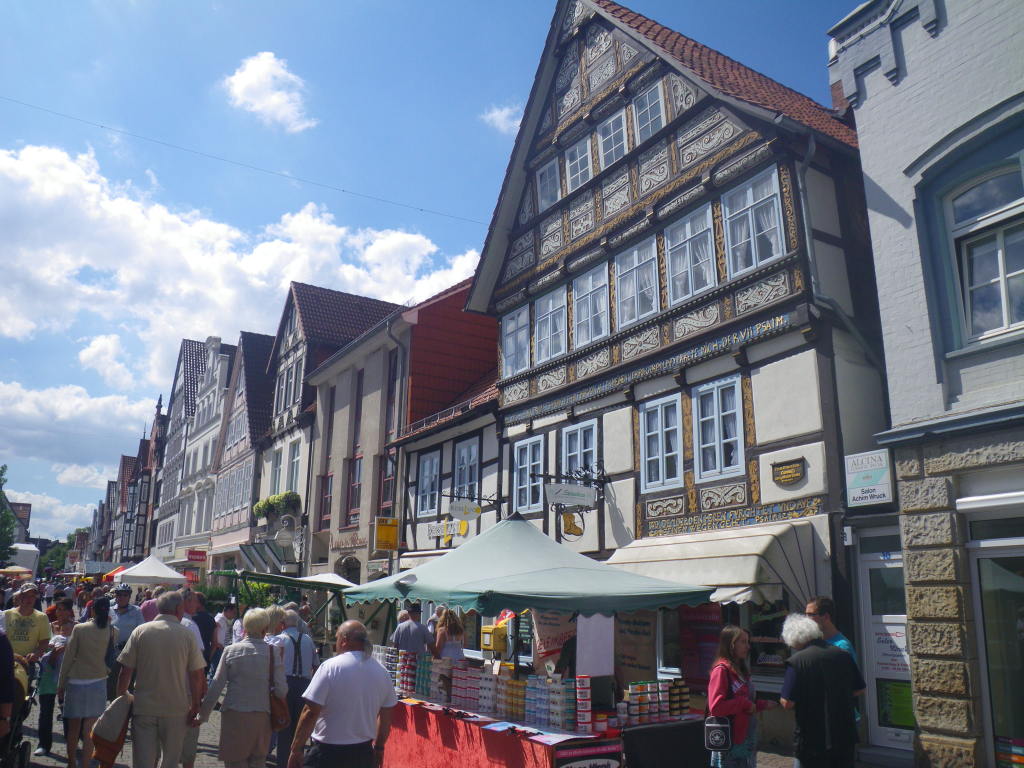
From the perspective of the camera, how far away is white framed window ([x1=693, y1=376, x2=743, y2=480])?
473 inches

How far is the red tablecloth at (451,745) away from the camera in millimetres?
7387

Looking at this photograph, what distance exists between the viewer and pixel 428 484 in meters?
21.2

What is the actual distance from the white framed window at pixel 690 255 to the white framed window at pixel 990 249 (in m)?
3.88

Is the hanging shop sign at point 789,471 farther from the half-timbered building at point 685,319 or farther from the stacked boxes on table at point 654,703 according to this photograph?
the stacked boxes on table at point 654,703

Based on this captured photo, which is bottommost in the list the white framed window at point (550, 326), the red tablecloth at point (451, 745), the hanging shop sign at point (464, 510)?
the red tablecloth at point (451, 745)

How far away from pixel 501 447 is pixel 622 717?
34.3ft

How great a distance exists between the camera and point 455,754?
27.3ft

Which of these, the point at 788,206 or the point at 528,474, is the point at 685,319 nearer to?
the point at 788,206

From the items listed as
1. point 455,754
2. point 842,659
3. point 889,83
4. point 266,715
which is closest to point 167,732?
point 266,715

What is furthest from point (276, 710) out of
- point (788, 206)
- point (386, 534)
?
point (386, 534)

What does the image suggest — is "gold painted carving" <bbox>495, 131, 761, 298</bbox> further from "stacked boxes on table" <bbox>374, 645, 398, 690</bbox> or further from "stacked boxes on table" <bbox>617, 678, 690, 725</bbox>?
"stacked boxes on table" <bbox>374, 645, 398, 690</bbox>

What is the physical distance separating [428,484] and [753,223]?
1158 cm

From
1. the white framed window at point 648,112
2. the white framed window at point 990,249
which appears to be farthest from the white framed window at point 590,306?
the white framed window at point 990,249

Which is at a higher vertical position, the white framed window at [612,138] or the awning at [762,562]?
the white framed window at [612,138]
